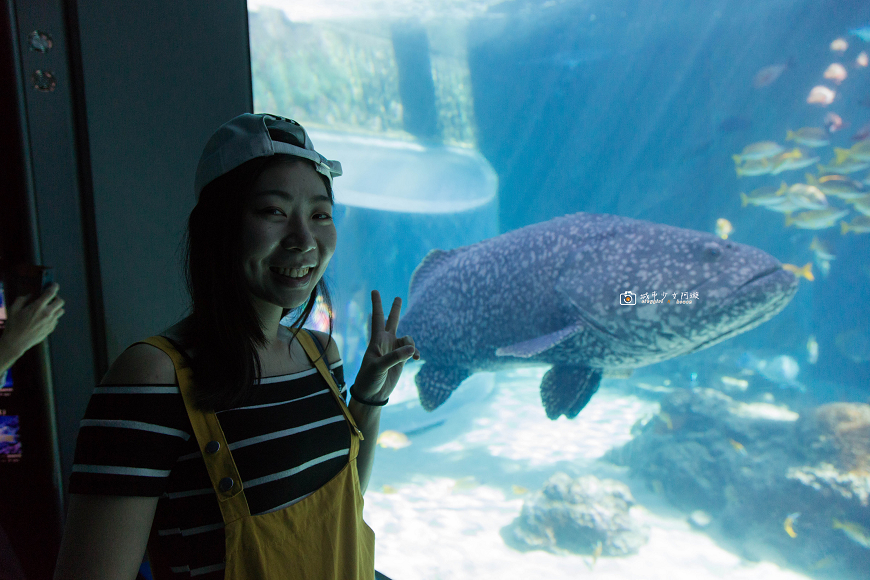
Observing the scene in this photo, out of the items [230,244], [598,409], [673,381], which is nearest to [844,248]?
[673,381]

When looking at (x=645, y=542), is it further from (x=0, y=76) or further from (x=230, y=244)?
(x=0, y=76)

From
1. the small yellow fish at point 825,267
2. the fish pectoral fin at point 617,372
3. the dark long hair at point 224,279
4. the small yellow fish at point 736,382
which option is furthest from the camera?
the small yellow fish at point 825,267

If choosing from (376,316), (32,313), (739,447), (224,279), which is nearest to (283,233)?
(224,279)

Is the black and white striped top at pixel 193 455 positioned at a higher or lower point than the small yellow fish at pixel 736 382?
higher

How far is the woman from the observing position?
0.73m

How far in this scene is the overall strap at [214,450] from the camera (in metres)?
0.80

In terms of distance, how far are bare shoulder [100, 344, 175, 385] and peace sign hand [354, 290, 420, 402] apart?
1.38 feet

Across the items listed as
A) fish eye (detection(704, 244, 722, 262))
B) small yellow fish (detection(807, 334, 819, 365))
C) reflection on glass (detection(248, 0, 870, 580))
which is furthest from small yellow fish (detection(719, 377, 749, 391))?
fish eye (detection(704, 244, 722, 262))

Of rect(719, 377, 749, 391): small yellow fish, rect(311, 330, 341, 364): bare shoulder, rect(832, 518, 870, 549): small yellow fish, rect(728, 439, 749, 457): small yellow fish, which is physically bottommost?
rect(719, 377, 749, 391): small yellow fish

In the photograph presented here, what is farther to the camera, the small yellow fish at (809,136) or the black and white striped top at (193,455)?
the small yellow fish at (809,136)

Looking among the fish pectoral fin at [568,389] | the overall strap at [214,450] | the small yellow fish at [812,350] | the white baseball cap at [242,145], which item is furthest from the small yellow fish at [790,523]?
the small yellow fish at [812,350]

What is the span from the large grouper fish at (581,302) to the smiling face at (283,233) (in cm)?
142

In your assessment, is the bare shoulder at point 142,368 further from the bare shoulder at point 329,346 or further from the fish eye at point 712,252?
the fish eye at point 712,252

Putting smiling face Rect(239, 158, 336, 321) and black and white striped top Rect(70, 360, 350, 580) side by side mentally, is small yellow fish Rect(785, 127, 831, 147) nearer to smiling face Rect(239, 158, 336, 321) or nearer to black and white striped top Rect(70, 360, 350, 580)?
smiling face Rect(239, 158, 336, 321)
